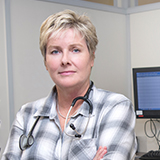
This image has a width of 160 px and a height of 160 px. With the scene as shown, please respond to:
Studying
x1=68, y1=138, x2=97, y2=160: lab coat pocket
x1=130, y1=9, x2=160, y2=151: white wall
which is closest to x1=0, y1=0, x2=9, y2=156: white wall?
x1=68, y1=138, x2=97, y2=160: lab coat pocket

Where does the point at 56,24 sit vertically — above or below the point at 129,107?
above

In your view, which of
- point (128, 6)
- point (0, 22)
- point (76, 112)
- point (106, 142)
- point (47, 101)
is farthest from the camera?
point (128, 6)

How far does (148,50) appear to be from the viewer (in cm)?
280

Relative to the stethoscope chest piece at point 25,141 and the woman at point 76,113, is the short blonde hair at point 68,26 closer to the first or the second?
the woman at point 76,113

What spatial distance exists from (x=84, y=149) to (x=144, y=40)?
1754mm

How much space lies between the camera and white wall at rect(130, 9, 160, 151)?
2.75 meters

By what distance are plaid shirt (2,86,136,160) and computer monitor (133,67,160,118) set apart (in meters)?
1.23

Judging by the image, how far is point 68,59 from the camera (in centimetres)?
130

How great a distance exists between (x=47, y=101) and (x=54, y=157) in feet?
0.94

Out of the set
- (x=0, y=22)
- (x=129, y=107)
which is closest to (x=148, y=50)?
(x=0, y=22)

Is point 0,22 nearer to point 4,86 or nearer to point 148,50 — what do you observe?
point 4,86

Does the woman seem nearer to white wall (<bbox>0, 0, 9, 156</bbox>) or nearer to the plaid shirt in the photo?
the plaid shirt

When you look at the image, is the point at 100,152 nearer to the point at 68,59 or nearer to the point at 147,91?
the point at 68,59

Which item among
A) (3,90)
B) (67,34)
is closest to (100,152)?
(67,34)
